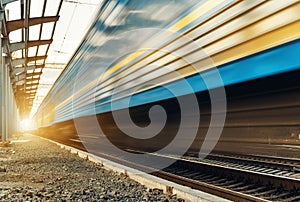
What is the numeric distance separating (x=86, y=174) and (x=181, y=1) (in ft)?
10.0

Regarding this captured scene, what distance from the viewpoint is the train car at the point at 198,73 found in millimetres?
2555

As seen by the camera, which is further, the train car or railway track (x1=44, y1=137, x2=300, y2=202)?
railway track (x1=44, y1=137, x2=300, y2=202)

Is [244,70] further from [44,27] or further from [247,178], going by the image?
[44,27]

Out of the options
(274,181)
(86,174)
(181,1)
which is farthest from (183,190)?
(86,174)

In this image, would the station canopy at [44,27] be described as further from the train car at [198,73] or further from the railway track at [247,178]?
the railway track at [247,178]

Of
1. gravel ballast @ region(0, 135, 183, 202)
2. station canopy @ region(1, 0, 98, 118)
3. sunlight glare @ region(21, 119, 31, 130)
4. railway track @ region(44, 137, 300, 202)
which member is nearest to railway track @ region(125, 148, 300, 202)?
railway track @ region(44, 137, 300, 202)

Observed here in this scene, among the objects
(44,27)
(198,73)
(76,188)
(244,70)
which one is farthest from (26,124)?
(244,70)

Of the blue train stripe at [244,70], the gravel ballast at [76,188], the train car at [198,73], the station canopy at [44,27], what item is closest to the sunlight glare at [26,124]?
the station canopy at [44,27]

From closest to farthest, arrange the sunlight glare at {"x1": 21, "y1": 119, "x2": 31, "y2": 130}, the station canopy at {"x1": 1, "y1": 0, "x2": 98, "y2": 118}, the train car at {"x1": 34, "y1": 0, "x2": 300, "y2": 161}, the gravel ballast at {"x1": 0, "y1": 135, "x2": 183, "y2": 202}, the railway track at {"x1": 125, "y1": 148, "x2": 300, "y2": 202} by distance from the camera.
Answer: the train car at {"x1": 34, "y1": 0, "x2": 300, "y2": 161}, the railway track at {"x1": 125, "y1": 148, "x2": 300, "y2": 202}, the gravel ballast at {"x1": 0, "y1": 135, "x2": 183, "y2": 202}, the station canopy at {"x1": 1, "y1": 0, "x2": 98, "y2": 118}, the sunlight glare at {"x1": 21, "y1": 119, "x2": 31, "y2": 130}

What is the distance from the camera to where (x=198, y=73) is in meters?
3.34

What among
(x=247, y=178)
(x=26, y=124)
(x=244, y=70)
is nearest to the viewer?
(x=244, y=70)

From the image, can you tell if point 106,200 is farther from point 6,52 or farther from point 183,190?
point 6,52

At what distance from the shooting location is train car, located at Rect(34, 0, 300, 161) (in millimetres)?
2555

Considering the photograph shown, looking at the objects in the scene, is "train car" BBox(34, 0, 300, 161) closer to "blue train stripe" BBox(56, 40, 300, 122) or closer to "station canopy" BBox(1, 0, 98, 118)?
"blue train stripe" BBox(56, 40, 300, 122)
